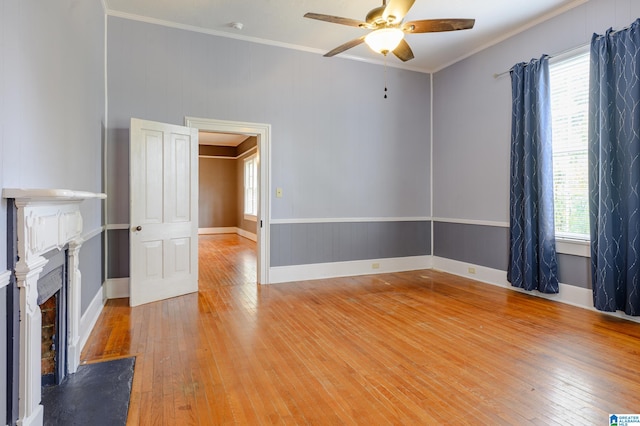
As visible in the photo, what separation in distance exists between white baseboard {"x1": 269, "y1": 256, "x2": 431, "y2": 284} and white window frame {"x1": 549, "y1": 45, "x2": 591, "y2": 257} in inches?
88.1

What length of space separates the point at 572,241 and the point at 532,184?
2.47 ft

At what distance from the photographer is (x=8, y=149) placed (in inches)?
60.2

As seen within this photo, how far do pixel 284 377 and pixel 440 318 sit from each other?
188cm

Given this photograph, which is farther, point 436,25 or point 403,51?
point 403,51

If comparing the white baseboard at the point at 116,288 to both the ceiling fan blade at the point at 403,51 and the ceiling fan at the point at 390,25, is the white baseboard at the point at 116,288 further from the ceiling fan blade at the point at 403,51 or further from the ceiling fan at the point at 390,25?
the ceiling fan blade at the point at 403,51

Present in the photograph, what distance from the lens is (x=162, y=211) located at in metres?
4.25

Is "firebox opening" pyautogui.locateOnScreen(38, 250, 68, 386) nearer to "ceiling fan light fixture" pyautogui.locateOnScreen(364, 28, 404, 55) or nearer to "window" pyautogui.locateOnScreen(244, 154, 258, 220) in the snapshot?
"ceiling fan light fixture" pyautogui.locateOnScreen(364, 28, 404, 55)

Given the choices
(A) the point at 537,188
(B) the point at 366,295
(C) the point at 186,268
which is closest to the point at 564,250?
(A) the point at 537,188

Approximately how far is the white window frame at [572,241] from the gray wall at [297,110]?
2.21 metres

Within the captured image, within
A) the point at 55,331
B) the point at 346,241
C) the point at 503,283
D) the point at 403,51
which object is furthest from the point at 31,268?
the point at 503,283

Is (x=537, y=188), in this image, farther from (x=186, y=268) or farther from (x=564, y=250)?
(x=186, y=268)

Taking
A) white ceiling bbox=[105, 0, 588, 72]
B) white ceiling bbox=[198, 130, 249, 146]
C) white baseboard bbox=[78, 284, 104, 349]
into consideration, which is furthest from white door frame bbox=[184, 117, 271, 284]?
white ceiling bbox=[198, 130, 249, 146]

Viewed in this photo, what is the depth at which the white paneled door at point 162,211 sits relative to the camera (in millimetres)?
4027

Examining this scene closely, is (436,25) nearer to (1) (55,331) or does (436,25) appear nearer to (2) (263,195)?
(2) (263,195)
